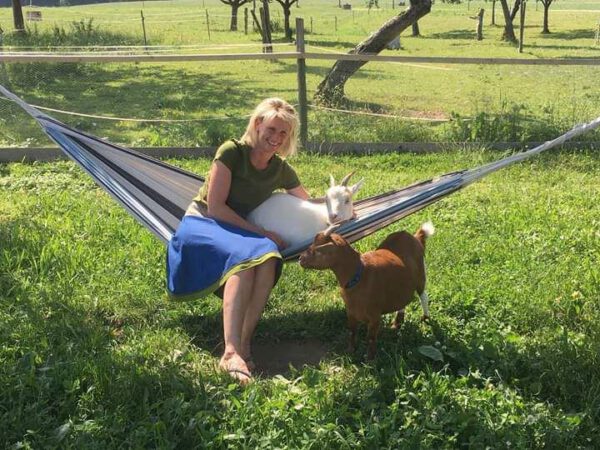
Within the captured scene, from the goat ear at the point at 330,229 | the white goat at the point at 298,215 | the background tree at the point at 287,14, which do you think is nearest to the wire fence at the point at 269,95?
the white goat at the point at 298,215

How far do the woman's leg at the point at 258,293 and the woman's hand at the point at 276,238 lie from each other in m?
0.21

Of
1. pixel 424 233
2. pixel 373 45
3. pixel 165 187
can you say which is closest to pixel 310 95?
pixel 373 45

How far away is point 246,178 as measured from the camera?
3086 mm

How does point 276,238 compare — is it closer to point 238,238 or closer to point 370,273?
point 238,238

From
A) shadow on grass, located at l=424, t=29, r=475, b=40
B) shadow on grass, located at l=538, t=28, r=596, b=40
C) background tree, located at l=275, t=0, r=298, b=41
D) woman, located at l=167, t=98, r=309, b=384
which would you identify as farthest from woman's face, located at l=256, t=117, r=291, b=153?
shadow on grass, located at l=538, t=28, r=596, b=40

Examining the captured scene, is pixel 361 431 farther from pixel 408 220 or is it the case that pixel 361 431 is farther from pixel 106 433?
pixel 408 220

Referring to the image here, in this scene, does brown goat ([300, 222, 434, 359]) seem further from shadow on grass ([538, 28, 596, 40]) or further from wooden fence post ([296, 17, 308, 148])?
shadow on grass ([538, 28, 596, 40])

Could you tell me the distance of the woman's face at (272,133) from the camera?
9.68ft

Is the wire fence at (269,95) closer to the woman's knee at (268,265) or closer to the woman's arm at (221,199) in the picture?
the woman's arm at (221,199)

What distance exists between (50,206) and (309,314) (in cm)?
263

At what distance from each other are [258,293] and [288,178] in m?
0.74

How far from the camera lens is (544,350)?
9.41ft

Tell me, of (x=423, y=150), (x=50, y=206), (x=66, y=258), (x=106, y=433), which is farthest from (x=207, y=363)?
(x=423, y=150)

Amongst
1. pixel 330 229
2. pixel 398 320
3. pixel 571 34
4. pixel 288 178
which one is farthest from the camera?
pixel 571 34
